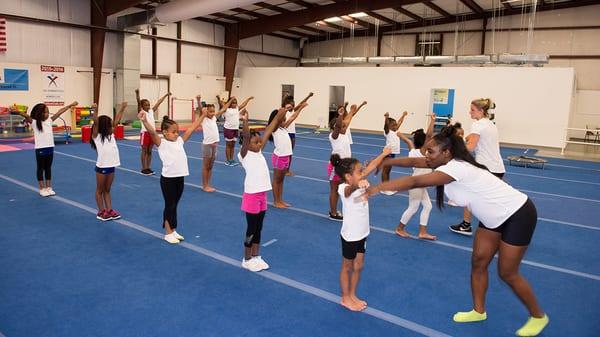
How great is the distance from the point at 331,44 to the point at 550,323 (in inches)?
1141

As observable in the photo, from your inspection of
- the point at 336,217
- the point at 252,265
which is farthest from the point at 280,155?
the point at 252,265

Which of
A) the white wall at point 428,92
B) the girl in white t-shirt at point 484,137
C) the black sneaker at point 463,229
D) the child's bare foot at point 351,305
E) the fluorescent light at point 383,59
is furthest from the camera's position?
the fluorescent light at point 383,59

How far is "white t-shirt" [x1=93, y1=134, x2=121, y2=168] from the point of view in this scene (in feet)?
21.3

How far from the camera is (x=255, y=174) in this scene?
199 inches

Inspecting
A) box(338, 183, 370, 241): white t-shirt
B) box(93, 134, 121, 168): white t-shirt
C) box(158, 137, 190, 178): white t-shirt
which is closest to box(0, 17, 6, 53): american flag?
box(93, 134, 121, 168): white t-shirt

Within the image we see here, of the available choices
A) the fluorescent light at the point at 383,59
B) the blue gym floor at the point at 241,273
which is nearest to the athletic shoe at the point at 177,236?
the blue gym floor at the point at 241,273

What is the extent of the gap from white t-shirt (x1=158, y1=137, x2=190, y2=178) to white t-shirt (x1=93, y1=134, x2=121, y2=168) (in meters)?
1.18

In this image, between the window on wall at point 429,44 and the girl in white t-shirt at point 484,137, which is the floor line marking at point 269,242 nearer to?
the girl in white t-shirt at point 484,137

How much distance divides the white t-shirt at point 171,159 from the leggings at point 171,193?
3.3 inches

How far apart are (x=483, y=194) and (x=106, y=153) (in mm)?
5221

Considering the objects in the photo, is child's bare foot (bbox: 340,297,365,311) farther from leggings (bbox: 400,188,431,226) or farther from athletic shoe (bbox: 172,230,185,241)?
athletic shoe (bbox: 172,230,185,241)

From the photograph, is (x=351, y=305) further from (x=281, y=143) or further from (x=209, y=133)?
(x=209, y=133)

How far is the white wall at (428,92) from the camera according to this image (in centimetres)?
1895

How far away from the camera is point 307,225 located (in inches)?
273
